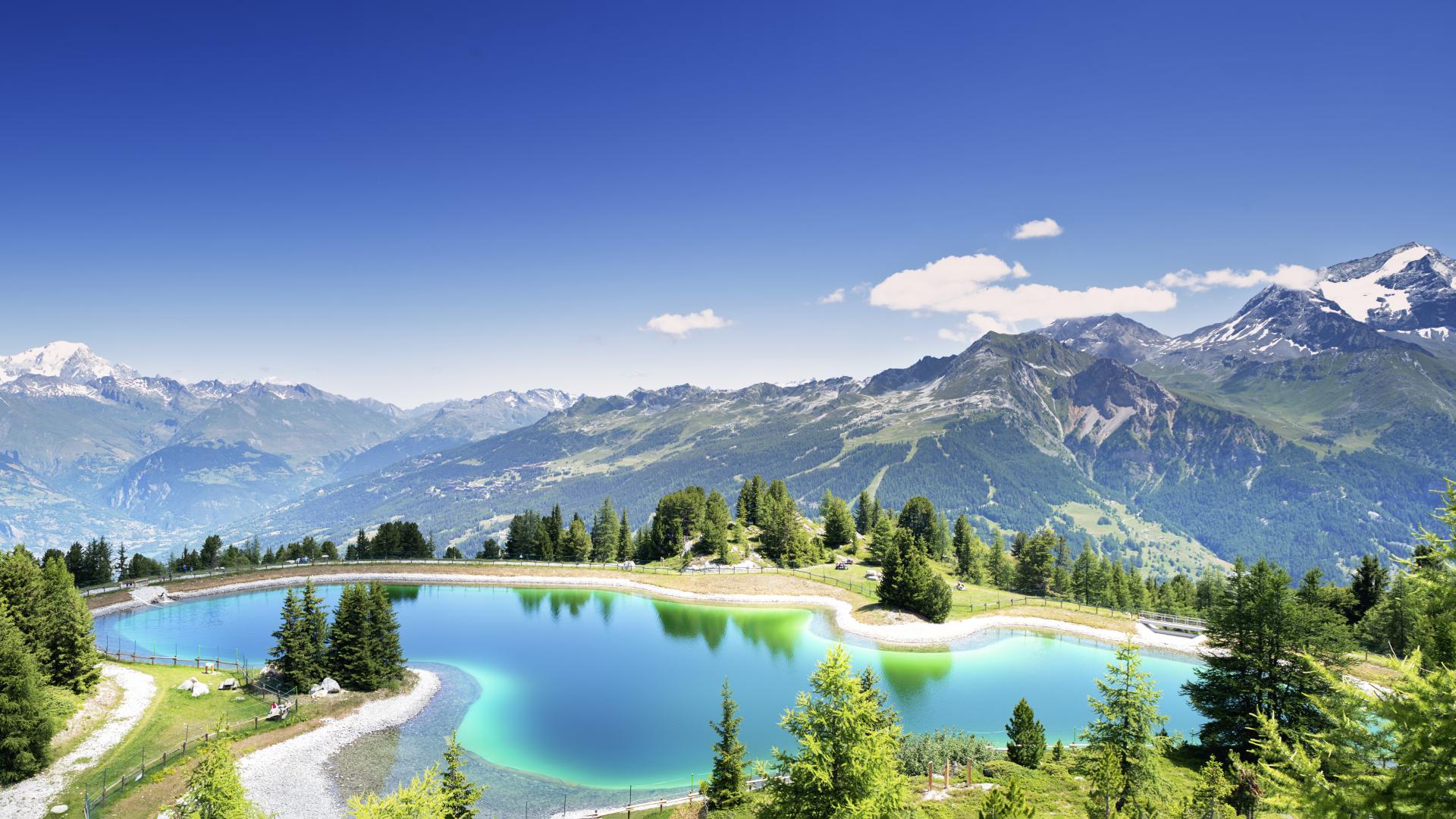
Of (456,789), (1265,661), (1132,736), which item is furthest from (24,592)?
(1265,661)

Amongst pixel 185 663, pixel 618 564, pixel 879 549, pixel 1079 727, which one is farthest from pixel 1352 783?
pixel 618 564

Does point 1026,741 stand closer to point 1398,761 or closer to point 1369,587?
point 1398,761

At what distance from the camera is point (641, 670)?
6131 centimetres

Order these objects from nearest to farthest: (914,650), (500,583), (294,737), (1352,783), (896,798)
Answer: (1352,783) < (896,798) < (294,737) < (914,650) < (500,583)

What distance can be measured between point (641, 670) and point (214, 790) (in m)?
Result: 44.8

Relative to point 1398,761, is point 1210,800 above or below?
below

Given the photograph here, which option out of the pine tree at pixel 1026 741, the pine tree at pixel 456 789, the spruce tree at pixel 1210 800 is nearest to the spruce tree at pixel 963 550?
the pine tree at pixel 1026 741

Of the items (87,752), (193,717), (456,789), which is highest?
(456,789)

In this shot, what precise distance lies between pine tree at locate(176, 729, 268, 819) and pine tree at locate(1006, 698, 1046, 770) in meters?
33.3

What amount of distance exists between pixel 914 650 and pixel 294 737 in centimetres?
5308

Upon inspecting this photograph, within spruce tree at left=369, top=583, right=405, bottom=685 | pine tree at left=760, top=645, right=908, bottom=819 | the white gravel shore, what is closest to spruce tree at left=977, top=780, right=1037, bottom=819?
pine tree at left=760, top=645, right=908, bottom=819

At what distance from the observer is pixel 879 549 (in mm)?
100875

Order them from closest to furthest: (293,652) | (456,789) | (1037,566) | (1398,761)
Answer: (1398,761)
(456,789)
(293,652)
(1037,566)

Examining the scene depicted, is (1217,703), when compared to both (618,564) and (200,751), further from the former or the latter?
(618,564)
